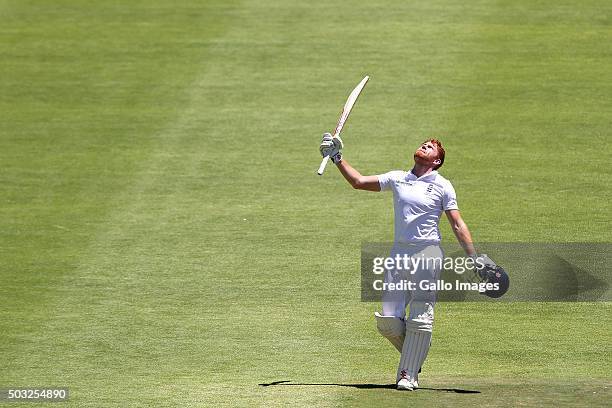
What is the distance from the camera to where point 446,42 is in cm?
2164

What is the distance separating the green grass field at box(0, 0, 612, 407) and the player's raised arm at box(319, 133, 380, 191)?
1749 millimetres

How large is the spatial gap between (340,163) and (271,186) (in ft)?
21.3

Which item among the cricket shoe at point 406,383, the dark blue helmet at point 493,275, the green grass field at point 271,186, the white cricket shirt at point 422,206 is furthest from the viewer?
the green grass field at point 271,186

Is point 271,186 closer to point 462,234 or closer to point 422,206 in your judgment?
point 422,206

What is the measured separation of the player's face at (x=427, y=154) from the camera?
11.9m

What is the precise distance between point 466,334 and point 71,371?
3927 millimetres

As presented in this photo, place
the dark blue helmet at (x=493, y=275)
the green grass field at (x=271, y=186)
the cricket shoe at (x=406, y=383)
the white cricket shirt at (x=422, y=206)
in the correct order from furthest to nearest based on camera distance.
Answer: the green grass field at (x=271, y=186) < the white cricket shirt at (x=422, y=206) < the cricket shoe at (x=406, y=383) < the dark blue helmet at (x=493, y=275)

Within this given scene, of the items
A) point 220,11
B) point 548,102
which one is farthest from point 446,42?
point 220,11

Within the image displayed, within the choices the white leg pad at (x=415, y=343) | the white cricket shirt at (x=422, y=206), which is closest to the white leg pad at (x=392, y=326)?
the white leg pad at (x=415, y=343)

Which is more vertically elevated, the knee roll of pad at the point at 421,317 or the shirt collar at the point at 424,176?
the shirt collar at the point at 424,176

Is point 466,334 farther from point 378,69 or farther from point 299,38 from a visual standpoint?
point 299,38

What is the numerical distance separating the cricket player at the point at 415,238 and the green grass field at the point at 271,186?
1.56 feet

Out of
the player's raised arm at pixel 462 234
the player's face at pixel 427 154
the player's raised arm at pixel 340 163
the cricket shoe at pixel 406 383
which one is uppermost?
the player's face at pixel 427 154

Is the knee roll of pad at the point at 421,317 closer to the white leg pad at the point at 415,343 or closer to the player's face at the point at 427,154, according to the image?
the white leg pad at the point at 415,343
